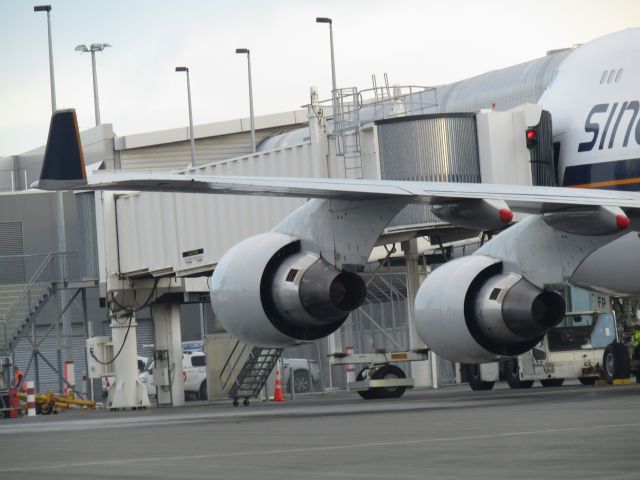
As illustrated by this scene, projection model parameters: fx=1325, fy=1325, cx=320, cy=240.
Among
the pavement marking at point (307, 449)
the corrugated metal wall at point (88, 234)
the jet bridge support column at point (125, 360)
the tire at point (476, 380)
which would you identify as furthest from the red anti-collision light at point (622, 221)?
the corrugated metal wall at point (88, 234)

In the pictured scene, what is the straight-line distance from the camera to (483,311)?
18797 millimetres

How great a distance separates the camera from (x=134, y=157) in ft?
202

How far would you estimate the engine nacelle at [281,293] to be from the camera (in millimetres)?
18234

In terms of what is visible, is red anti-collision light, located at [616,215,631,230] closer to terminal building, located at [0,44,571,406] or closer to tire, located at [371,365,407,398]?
terminal building, located at [0,44,571,406]

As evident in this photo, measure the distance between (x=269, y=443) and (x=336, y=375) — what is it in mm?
36992

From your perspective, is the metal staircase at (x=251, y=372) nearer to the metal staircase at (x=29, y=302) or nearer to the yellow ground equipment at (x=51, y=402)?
the yellow ground equipment at (x=51, y=402)

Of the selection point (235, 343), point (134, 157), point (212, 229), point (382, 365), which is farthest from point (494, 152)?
point (134, 157)

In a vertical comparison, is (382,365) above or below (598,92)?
below

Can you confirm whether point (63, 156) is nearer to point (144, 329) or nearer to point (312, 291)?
point (312, 291)

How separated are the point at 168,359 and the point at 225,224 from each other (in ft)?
17.3

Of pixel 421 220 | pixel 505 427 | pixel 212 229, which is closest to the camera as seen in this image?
pixel 505 427

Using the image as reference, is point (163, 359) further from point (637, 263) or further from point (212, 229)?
point (637, 263)

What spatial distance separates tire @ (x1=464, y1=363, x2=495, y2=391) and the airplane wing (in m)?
15.9

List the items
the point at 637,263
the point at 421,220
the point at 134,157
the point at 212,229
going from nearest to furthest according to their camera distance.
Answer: the point at 637,263
the point at 421,220
the point at 212,229
the point at 134,157
